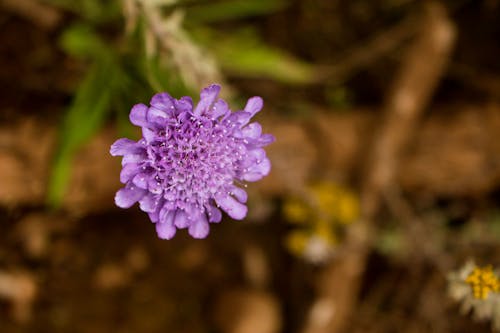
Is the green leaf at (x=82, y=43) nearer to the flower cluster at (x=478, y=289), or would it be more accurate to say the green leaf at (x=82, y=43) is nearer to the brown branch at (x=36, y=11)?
the brown branch at (x=36, y=11)

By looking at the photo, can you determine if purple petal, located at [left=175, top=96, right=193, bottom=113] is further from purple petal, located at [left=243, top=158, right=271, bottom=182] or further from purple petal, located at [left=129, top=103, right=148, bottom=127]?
purple petal, located at [left=243, top=158, right=271, bottom=182]

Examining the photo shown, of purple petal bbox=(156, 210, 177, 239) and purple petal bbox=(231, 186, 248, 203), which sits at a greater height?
purple petal bbox=(231, 186, 248, 203)

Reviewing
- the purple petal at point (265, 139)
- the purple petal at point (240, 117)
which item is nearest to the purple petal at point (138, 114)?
the purple petal at point (240, 117)

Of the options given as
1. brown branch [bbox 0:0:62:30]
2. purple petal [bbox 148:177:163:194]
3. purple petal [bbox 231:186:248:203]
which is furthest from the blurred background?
purple petal [bbox 148:177:163:194]

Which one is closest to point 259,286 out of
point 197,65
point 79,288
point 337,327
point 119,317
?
point 337,327

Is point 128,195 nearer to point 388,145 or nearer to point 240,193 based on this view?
point 240,193

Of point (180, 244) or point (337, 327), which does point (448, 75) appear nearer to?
point (337, 327)

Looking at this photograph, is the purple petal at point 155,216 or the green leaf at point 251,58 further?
the green leaf at point 251,58

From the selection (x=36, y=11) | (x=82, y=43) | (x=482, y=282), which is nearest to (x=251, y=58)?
(x=82, y=43)
